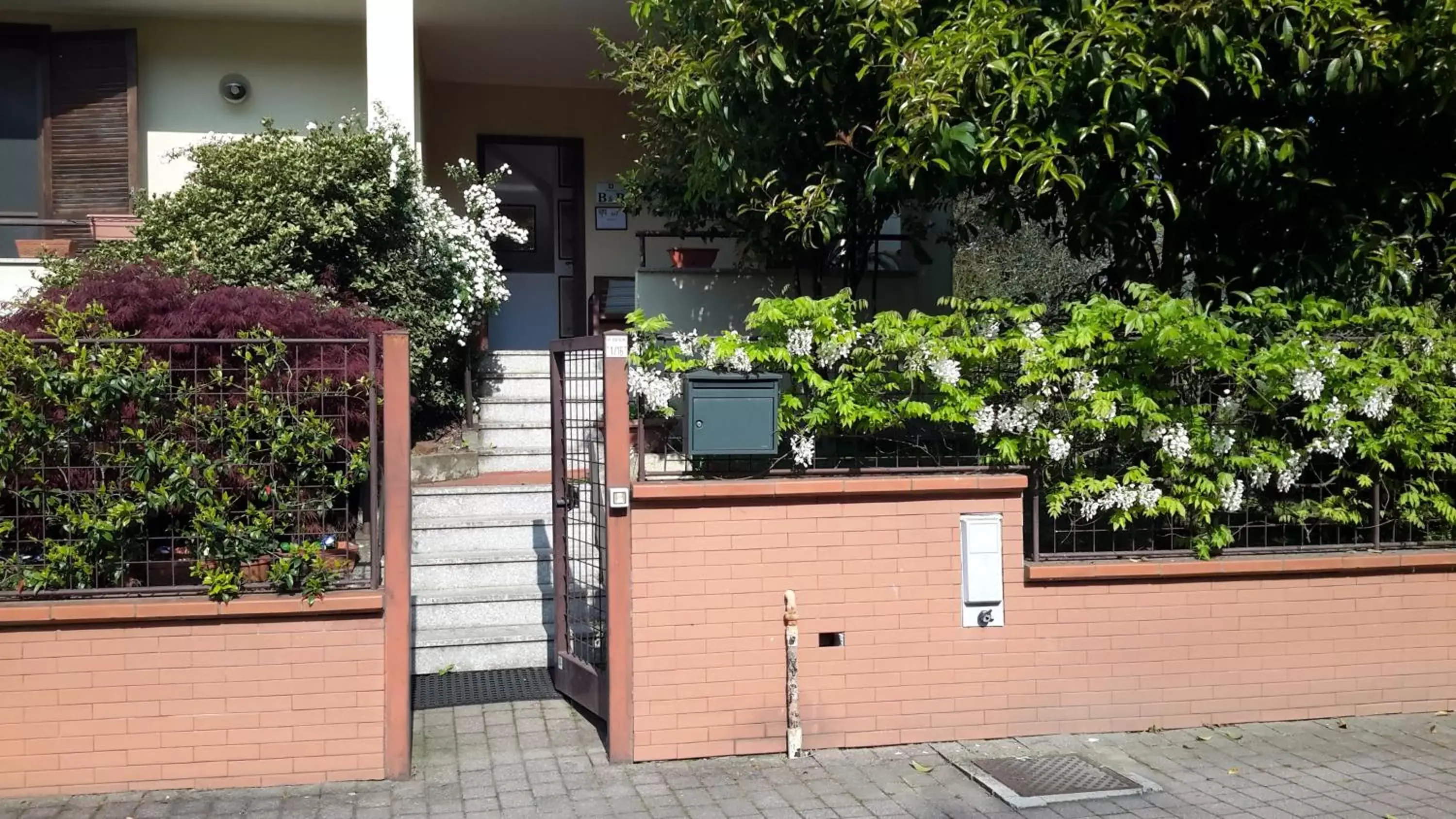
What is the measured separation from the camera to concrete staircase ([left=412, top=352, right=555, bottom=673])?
261 inches

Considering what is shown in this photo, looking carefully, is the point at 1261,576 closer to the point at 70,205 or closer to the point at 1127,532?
the point at 1127,532

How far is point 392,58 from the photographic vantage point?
8.62 metres

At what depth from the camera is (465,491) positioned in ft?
24.2

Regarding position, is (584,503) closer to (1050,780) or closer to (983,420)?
(983,420)

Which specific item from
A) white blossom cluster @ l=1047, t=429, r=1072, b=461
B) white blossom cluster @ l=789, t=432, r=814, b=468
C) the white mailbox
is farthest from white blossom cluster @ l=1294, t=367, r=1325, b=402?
white blossom cluster @ l=789, t=432, r=814, b=468

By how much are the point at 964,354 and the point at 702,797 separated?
2.57 metres

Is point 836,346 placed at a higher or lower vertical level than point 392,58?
lower

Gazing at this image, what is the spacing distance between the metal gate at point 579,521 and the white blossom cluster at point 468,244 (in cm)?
216

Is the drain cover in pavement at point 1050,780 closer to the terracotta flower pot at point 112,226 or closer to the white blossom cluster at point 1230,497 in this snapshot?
the white blossom cluster at point 1230,497

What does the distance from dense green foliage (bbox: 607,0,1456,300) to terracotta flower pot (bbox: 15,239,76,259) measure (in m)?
4.50

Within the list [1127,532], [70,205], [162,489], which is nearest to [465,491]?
[162,489]

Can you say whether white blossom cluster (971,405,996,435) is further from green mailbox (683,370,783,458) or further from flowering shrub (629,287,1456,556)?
Answer: green mailbox (683,370,783,458)

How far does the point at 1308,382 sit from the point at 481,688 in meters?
4.91

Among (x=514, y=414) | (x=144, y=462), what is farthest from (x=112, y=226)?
(x=144, y=462)
